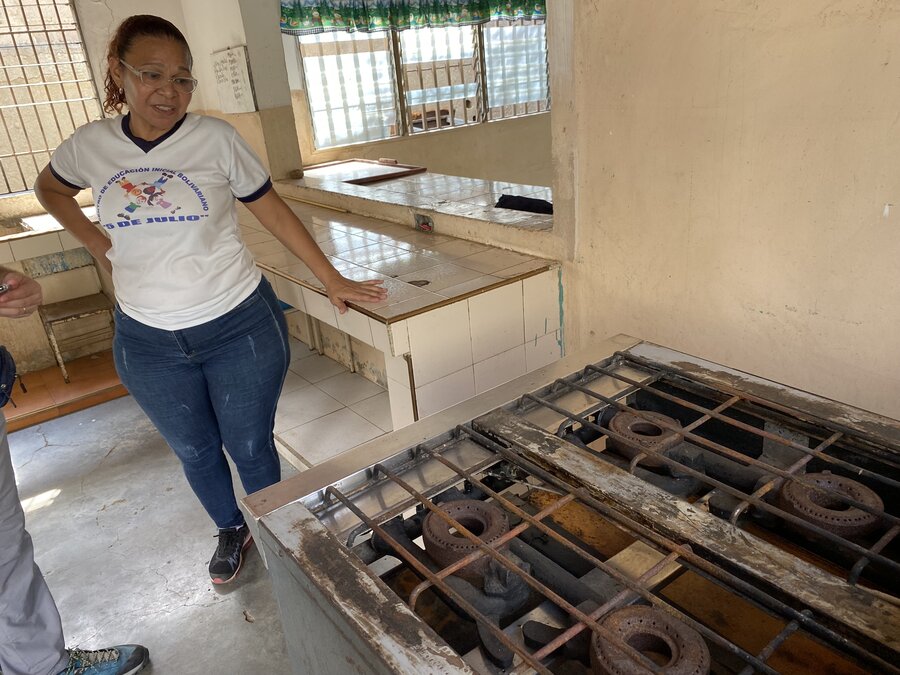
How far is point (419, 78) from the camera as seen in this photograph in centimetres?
513

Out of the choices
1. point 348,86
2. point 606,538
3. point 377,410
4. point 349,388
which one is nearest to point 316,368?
point 349,388

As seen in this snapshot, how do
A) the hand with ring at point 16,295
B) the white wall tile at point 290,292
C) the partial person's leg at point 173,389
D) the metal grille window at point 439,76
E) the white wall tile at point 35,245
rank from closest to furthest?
the hand with ring at point 16,295 → the partial person's leg at point 173,389 → the white wall tile at point 290,292 → the white wall tile at point 35,245 → the metal grille window at point 439,76

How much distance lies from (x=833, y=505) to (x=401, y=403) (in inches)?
46.7

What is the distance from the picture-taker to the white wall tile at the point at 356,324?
171 centimetres

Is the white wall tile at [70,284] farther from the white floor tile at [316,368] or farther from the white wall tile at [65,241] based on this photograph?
the white floor tile at [316,368]

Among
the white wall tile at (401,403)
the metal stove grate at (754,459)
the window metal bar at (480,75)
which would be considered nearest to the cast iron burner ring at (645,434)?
the metal stove grate at (754,459)

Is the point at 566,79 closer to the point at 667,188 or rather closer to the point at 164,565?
the point at 667,188

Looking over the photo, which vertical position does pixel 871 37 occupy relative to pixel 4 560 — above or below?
above

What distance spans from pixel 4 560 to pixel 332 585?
3.56ft

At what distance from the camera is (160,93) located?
54.7 inches

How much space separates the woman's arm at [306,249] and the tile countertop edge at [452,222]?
50cm

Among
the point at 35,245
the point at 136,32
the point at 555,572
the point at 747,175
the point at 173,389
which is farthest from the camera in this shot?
the point at 35,245

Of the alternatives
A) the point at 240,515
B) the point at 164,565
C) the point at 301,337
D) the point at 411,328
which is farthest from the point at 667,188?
the point at 301,337

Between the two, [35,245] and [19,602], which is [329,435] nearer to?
[19,602]
